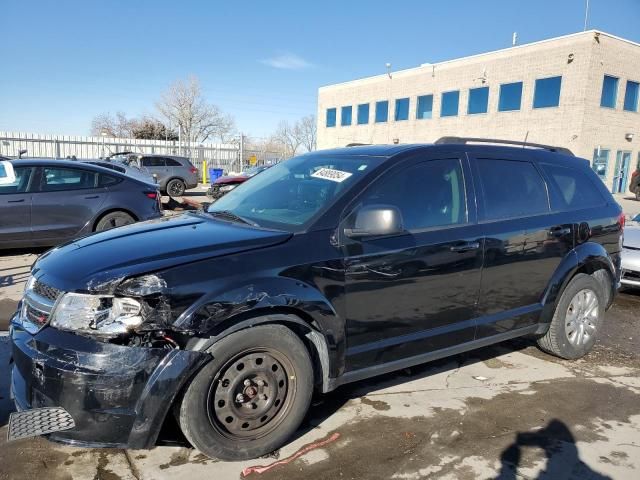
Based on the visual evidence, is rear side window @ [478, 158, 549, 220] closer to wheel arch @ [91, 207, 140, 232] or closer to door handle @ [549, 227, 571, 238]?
door handle @ [549, 227, 571, 238]

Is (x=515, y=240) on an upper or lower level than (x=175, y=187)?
Answer: upper

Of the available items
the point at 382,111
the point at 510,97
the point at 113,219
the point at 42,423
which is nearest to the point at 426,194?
the point at 42,423

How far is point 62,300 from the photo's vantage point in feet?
8.66

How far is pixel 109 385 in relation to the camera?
2.50 meters

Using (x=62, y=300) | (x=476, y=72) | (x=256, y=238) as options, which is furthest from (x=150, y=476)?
(x=476, y=72)

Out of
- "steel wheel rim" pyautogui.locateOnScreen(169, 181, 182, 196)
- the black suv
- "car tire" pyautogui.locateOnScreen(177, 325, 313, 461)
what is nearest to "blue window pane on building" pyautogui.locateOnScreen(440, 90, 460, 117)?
"steel wheel rim" pyautogui.locateOnScreen(169, 181, 182, 196)

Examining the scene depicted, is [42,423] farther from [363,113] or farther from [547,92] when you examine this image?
[363,113]

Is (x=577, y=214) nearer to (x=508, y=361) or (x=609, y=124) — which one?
(x=508, y=361)

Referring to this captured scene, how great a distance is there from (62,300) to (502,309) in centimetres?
301

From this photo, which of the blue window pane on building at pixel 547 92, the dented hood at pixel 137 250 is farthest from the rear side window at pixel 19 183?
the blue window pane on building at pixel 547 92

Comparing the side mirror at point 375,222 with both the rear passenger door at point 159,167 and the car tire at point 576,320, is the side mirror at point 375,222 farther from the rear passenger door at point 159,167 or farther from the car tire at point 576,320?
the rear passenger door at point 159,167

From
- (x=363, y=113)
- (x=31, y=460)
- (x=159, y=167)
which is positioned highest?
(x=363, y=113)

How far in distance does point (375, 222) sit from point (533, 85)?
28.0 m

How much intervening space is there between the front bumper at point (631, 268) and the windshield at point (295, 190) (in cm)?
500
